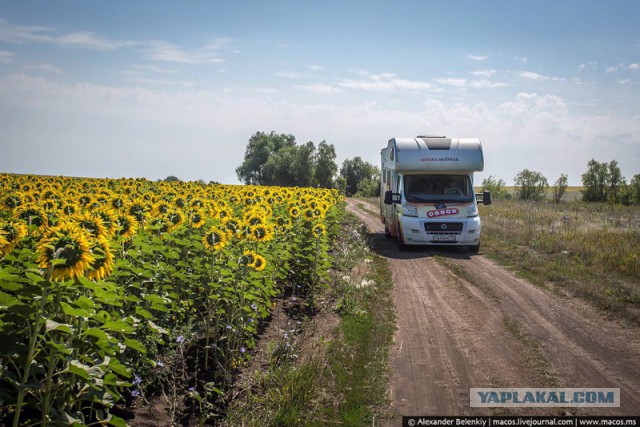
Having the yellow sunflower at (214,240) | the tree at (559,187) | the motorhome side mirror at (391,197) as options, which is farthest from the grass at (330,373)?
the tree at (559,187)

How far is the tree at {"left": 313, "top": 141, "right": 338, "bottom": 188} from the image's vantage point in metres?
84.4

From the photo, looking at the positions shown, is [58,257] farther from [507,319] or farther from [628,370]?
[507,319]

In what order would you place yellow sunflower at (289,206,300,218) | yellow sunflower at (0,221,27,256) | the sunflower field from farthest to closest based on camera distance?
yellow sunflower at (289,206,300,218) < yellow sunflower at (0,221,27,256) < the sunflower field

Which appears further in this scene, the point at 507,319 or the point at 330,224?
the point at 330,224

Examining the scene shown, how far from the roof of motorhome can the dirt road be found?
567 centimetres

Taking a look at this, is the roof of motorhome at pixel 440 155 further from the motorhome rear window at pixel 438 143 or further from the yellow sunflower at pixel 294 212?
the yellow sunflower at pixel 294 212

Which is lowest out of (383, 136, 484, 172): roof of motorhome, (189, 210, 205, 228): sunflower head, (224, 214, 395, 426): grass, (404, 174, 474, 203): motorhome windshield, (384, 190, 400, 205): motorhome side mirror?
(224, 214, 395, 426): grass

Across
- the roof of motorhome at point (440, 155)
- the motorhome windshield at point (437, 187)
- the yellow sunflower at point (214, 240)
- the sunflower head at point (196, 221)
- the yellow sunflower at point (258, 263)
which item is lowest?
the yellow sunflower at point (258, 263)

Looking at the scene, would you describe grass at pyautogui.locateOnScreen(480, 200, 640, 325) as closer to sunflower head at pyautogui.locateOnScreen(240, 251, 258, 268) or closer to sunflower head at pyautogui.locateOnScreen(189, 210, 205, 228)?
sunflower head at pyautogui.locateOnScreen(240, 251, 258, 268)

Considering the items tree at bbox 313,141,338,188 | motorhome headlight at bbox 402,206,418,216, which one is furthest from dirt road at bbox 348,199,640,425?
tree at bbox 313,141,338,188

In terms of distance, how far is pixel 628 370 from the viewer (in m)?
7.79

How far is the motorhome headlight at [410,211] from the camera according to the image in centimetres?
1847

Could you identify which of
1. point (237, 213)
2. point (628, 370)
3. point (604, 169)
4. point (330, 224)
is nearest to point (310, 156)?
point (604, 169)

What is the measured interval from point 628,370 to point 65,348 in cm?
756
